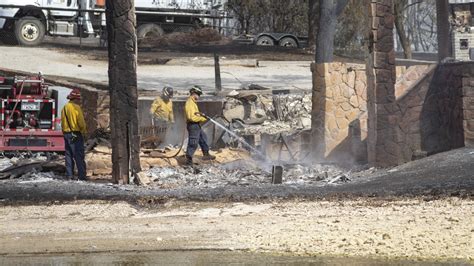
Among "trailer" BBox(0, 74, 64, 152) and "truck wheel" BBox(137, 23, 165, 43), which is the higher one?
"truck wheel" BBox(137, 23, 165, 43)

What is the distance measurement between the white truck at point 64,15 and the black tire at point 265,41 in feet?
7.19

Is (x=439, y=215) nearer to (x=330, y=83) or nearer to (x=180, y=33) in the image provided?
(x=330, y=83)

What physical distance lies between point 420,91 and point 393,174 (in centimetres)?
286

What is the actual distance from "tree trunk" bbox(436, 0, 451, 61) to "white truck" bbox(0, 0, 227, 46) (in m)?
16.7

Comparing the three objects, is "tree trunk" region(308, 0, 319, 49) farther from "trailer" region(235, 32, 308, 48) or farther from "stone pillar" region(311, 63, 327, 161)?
"stone pillar" region(311, 63, 327, 161)

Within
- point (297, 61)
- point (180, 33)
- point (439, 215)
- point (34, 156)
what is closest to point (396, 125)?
point (439, 215)

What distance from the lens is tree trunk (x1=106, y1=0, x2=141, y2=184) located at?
57.7 ft

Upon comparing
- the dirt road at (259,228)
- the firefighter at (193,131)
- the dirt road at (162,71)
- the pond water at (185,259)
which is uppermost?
the dirt road at (162,71)

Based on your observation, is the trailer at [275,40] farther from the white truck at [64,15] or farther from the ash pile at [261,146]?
the ash pile at [261,146]

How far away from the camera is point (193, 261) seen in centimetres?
1123

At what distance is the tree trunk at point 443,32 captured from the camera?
26734 millimetres

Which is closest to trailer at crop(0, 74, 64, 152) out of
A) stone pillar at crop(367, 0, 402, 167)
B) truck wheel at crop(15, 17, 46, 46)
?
stone pillar at crop(367, 0, 402, 167)

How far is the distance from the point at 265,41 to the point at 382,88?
2734 centimetres

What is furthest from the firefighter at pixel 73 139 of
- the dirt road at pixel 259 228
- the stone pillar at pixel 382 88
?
the stone pillar at pixel 382 88
